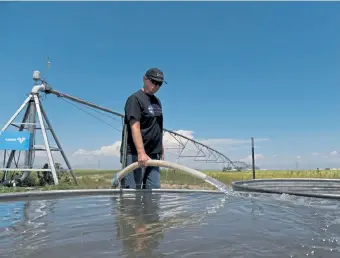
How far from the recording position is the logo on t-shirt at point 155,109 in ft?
12.8

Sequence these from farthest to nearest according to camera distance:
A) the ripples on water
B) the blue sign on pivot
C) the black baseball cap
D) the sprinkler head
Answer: the sprinkler head → the blue sign on pivot → the black baseball cap → the ripples on water

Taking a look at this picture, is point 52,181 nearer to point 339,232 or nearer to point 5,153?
point 5,153

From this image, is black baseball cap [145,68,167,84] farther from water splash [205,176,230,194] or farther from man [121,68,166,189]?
water splash [205,176,230,194]

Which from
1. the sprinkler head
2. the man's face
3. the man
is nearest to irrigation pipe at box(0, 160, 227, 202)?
the man

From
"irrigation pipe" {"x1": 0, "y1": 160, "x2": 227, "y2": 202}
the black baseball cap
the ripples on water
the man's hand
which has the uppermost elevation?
the black baseball cap

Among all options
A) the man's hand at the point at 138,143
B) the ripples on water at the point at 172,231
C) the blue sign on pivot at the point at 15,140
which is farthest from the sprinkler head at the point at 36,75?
the ripples on water at the point at 172,231

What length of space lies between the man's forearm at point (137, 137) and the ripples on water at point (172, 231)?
76 cm

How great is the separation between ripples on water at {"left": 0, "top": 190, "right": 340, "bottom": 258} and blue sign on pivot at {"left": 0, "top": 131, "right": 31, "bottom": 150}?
12626 mm

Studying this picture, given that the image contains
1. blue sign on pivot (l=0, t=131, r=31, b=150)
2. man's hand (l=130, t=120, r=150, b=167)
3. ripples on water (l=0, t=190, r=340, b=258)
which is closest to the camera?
ripples on water (l=0, t=190, r=340, b=258)

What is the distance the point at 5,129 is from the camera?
50.2 feet

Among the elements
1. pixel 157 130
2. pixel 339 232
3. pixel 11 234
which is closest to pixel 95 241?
pixel 11 234

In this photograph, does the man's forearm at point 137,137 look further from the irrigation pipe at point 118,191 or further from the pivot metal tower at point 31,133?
the pivot metal tower at point 31,133

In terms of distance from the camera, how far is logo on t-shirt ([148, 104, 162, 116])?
3896 mm

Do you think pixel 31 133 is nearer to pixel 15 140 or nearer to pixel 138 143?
pixel 15 140
